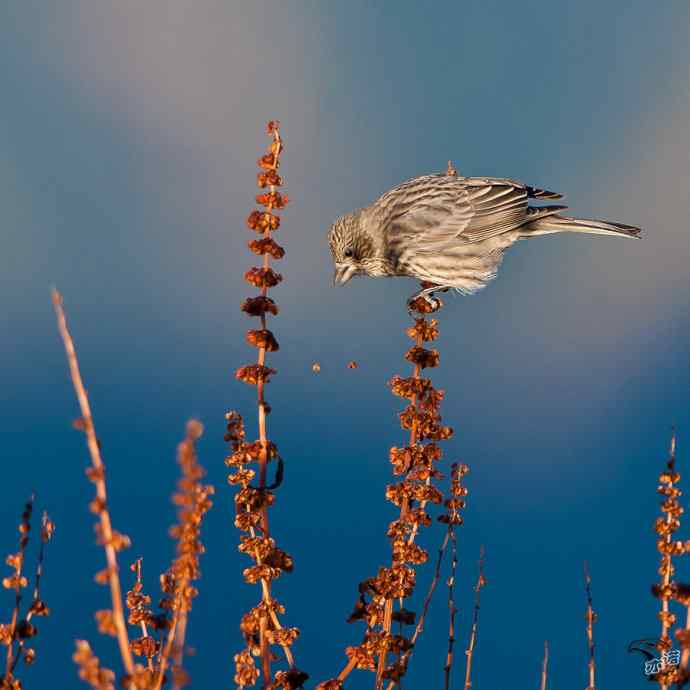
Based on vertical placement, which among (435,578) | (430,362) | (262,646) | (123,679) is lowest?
(123,679)

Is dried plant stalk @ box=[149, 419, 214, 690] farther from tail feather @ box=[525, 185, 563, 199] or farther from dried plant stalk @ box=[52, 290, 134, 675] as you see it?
tail feather @ box=[525, 185, 563, 199]

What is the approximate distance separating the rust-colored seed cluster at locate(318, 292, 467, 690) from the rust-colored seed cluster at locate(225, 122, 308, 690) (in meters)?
0.14

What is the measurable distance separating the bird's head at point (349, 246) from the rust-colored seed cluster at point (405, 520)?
1622 millimetres

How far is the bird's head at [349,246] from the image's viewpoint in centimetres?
366

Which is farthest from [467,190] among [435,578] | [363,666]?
[363,666]

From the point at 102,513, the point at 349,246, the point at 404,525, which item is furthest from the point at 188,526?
the point at 349,246

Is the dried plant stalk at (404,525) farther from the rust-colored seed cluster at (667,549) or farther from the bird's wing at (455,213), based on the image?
the bird's wing at (455,213)

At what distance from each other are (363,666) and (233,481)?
1.42 ft

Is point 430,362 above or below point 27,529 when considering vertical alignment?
above

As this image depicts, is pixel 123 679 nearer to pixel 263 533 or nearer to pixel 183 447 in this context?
pixel 183 447

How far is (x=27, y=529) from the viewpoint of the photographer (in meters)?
1.42

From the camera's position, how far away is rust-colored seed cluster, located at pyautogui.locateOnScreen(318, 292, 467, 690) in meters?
1.74

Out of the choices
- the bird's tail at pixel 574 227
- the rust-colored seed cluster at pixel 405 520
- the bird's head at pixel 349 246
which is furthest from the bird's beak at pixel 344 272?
the rust-colored seed cluster at pixel 405 520

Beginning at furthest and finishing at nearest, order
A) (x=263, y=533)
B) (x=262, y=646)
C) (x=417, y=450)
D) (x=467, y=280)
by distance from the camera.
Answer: (x=467, y=280) → (x=417, y=450) → (x=263, y=533) → (x=262, y=646)
